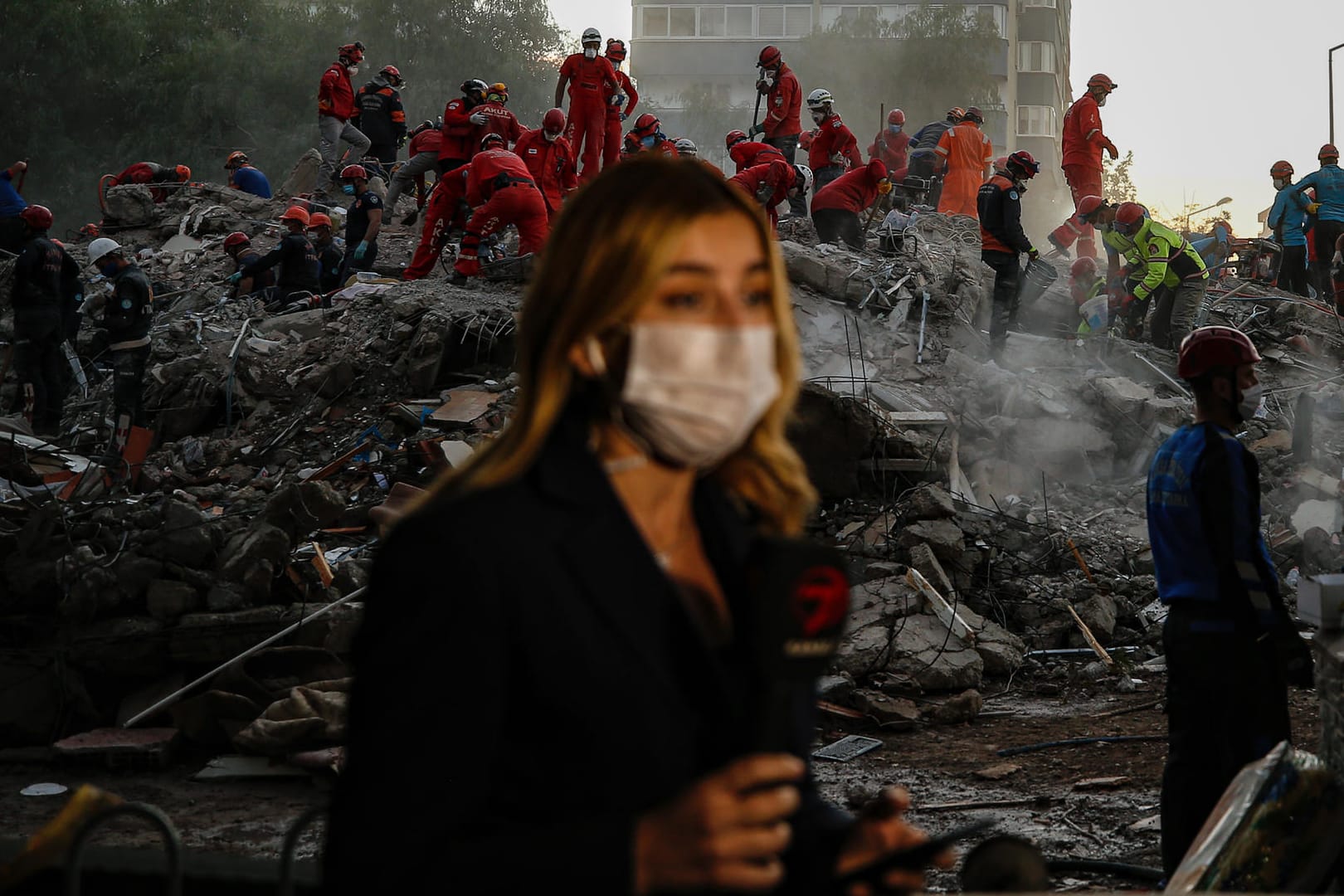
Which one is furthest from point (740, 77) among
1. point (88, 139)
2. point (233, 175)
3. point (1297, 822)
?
point (1297, 822)

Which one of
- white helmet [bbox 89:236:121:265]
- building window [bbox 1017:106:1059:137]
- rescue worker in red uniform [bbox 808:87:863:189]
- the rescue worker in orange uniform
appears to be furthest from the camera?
building window [bbox 1017:106:1059:137]

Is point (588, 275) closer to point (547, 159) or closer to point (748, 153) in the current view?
point (547, 159)

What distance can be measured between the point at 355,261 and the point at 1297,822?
13559mm

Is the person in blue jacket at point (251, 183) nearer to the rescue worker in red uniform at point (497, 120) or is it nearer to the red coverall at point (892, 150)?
the rescue worker in red uniform at point (497, 120)

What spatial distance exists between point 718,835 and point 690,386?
17.1 inches

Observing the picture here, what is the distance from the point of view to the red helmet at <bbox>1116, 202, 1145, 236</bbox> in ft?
43.5

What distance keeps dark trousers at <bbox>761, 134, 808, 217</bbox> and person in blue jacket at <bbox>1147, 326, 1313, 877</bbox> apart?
11860 mm

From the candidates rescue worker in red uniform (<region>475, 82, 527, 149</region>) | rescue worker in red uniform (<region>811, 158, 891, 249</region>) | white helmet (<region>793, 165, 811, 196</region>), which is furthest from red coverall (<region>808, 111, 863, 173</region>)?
rescue worker in red uniform (<region>475, 82, 527, 149</region>)

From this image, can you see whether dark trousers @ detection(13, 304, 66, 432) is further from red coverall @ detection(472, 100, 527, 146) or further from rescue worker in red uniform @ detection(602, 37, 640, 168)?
rescue worker in red uniform @ detection(602, 37, 640, 168)

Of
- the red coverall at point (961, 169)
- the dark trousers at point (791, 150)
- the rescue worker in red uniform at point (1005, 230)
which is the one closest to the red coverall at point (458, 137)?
the dark trousers at point (791, 150)

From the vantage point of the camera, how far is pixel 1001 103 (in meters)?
51.2

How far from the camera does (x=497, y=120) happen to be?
48.3 ft

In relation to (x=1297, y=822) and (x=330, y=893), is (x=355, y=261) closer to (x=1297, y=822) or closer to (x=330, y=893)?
(x=1297, y=822)

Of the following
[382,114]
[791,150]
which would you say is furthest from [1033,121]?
[382,114]
